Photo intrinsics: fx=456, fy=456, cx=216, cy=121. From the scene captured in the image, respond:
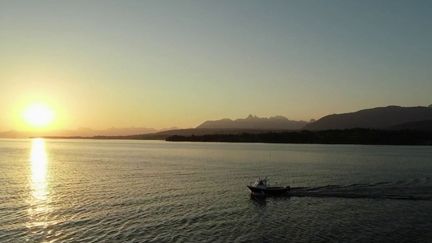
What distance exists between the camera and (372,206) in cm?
5994

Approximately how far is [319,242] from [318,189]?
35.9m

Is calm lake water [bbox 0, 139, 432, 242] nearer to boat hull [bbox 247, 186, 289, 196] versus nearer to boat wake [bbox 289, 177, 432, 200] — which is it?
boat wake [bbox 289, 177, 432, 200]

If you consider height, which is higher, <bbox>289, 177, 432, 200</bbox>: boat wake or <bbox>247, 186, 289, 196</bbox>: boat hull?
<bbox>247, 186, 289, 196</bbox>: boat hull

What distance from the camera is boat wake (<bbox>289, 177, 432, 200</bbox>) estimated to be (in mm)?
69188

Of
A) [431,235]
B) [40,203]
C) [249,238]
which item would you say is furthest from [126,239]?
[431,235]

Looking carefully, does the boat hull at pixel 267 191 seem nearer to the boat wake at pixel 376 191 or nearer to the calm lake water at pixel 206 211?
the calm lake water at pixel 206 211

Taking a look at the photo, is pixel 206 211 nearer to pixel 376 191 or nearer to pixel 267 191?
pixel 267 191

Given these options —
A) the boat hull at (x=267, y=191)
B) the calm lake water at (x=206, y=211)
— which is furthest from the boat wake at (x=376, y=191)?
the boat hull at (x=267, y=191)

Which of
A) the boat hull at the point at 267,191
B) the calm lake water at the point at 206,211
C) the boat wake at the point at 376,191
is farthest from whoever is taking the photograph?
the boat wake at the point at 376,191

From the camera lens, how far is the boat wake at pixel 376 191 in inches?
2724

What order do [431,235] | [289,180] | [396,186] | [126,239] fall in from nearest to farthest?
[126,239] < [431,235] < [396,186] < [289,180]

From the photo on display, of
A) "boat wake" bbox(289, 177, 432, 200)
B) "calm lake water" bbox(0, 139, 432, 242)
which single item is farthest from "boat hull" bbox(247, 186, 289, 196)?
"boat wake" bbox(289, 177, 432, 200)

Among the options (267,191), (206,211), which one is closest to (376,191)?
(267,191)

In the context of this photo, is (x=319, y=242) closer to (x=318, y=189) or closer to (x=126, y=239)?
(x=126, y=239)
